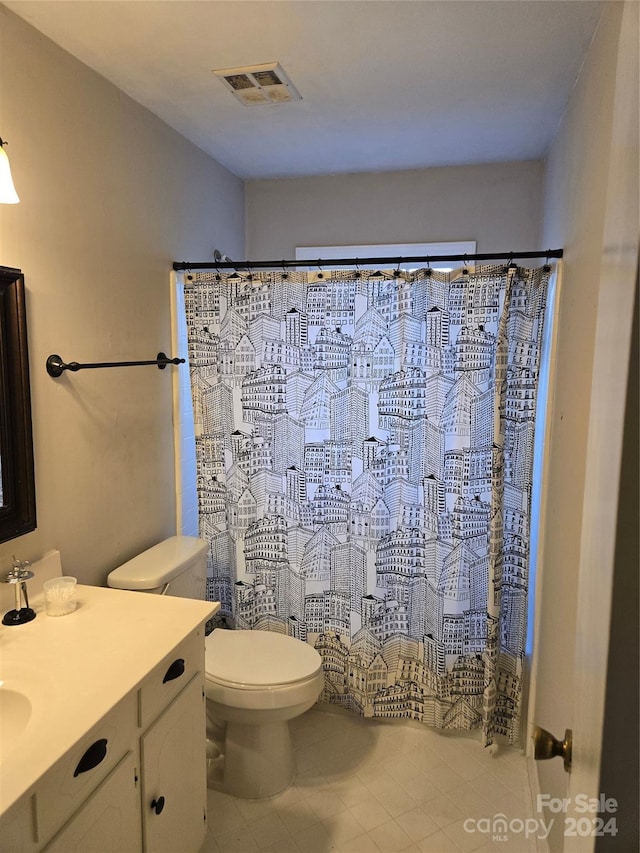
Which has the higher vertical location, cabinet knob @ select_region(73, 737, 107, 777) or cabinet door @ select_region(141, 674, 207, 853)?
cabinet knob @ select_region(73, 737, 107, 777)

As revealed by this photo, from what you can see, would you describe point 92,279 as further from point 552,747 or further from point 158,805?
point 552,747

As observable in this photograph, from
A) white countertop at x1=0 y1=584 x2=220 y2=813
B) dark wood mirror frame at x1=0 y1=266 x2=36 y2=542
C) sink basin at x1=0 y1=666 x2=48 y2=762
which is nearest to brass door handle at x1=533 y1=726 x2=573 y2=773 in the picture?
white countertop at x1=0 y1=584 x2=220 y2=813

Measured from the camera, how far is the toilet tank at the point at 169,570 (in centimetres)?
189

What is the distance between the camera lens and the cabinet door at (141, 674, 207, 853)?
1.34 meters

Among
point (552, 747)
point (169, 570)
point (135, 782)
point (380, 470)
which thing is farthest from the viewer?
point (380, 470)

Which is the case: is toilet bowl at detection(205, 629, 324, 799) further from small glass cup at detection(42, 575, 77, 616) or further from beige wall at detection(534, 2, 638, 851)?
beige wall at detection(534, 2, 638, 851)

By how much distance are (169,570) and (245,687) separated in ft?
1.55

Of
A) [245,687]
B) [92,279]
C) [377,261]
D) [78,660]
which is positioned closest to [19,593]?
[78,660]

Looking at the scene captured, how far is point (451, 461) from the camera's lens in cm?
217

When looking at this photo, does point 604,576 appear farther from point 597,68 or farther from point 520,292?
point 520,292

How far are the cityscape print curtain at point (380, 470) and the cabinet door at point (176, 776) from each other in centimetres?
89

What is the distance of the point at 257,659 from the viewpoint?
205 centimetres

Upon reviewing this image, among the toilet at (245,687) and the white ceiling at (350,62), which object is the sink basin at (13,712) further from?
the white ceiling at (350,62)

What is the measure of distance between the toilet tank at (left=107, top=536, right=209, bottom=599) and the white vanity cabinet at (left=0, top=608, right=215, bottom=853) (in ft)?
1.41
